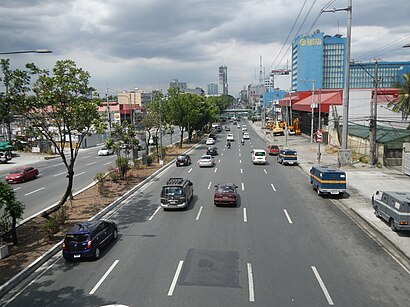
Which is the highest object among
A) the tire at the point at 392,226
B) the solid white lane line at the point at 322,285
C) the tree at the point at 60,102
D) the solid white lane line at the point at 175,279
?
the tree at the point at 60,102

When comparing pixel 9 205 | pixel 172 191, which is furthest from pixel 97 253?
pixel 172 191

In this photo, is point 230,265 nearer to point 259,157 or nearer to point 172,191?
point 172,191

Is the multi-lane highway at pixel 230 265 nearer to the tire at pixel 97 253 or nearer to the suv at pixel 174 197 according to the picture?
the tire at pixel 97 253

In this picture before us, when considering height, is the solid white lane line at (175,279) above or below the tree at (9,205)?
below

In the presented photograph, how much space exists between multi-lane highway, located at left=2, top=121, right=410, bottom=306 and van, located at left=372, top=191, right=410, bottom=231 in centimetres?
174

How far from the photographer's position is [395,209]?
17.2 m

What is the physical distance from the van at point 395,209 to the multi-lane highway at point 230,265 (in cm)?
174

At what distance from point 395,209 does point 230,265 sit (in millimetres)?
9653

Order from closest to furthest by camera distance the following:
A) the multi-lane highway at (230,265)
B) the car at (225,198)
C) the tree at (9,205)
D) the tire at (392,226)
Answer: the multi-lane highway at (230,265) → the tree at (9,205) → the tire at (392,226) → the car at (225,198)

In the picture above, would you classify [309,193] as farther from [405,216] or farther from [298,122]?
[298,122]

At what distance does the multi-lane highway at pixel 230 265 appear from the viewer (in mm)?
11305

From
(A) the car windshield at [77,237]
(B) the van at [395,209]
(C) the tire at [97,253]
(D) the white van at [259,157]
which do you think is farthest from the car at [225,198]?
(D) the white van at [259,157]

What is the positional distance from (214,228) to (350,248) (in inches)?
271

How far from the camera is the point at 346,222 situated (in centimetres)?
1947
